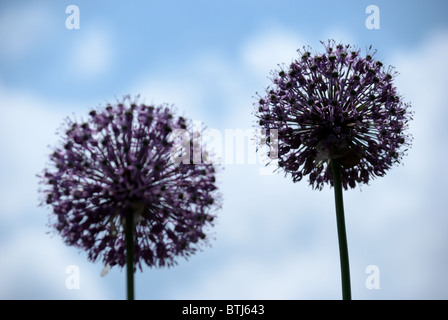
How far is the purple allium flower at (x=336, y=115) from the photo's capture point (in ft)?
45.7

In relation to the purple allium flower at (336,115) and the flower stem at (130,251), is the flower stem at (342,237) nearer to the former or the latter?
the purple allium flower at (336,115)

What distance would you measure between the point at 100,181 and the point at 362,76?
23.0ft

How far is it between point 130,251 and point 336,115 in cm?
609

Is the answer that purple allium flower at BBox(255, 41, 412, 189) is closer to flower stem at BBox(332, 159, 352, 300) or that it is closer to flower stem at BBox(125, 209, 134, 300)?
flower stem at BBox(332, 159, 352, 300)

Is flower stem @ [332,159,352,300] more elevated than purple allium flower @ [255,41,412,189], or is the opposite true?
purple allium flower @ [255,41,412,189]

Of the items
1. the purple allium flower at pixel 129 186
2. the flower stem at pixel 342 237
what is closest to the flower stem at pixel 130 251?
the purple allium flower at pixel 129 186

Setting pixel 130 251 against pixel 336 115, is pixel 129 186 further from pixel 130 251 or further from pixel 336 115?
pixel 336 115

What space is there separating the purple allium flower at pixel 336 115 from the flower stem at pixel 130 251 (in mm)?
4762

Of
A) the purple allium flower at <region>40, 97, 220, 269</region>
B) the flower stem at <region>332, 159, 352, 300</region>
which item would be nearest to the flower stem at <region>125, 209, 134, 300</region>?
the purple allium flower at <region>40, 97, 220, 269</region>

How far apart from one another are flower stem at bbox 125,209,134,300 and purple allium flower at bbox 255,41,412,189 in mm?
4762

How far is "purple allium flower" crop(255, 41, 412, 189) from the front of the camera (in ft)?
45.7
